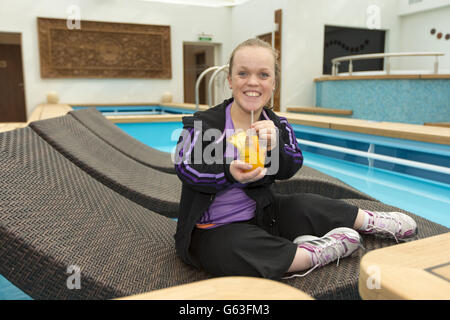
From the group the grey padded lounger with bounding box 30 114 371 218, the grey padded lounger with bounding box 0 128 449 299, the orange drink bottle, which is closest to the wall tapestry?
the grey padded lounger with bounding box 30 114 371 218

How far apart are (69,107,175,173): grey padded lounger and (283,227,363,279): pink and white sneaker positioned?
1665mm

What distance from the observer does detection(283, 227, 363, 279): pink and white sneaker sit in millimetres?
1144

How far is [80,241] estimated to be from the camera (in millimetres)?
1144

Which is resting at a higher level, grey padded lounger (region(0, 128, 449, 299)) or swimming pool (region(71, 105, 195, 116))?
swimming pool (region(71, 105, 195, 116))

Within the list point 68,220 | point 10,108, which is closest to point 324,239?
point 68,220

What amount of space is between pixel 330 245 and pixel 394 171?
2.85m

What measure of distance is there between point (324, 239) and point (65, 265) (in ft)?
2.54

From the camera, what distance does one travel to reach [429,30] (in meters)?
8.82

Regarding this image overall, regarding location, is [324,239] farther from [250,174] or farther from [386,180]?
[386,180]
